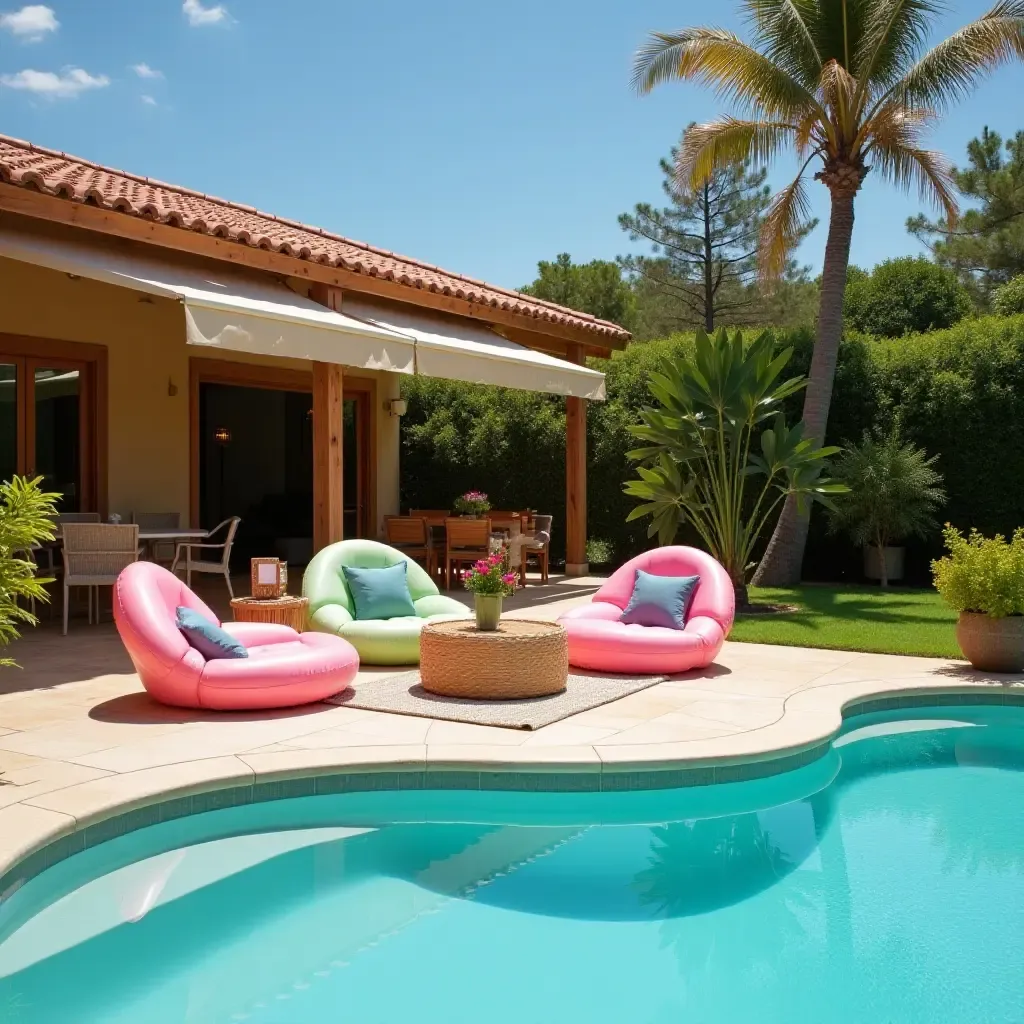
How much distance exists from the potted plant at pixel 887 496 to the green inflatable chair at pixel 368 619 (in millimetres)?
7273

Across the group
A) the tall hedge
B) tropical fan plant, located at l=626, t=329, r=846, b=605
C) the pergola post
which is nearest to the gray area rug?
tropical fan plant, located at l=626, t=329, r=846, b=605

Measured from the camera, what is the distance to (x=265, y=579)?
915cm

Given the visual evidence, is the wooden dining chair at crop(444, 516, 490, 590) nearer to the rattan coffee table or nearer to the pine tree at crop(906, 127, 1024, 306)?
the rattan coffee table

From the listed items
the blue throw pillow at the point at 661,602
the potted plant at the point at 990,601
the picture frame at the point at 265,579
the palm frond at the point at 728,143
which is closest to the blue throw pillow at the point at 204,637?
the picture frame at the point at 265,579

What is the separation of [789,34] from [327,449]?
9836 mm

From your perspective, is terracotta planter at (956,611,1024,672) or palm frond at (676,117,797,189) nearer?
terracotta planter at (956,611,1024,672)

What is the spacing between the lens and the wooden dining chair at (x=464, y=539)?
576 inches

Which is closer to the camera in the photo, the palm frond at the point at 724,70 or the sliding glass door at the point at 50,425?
the sliding glass door at the point at 50,425

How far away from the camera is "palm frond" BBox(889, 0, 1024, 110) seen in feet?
47.8

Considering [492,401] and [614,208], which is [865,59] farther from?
[614,208]

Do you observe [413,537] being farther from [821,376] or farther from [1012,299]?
[1012,299]

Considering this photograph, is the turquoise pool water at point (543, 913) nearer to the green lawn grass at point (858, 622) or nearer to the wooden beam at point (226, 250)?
the green lawn grass at point (858, 622)

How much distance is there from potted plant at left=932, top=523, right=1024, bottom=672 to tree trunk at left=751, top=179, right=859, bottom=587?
615cm

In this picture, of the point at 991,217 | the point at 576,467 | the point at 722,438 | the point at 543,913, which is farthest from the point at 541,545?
the point at 991,217
